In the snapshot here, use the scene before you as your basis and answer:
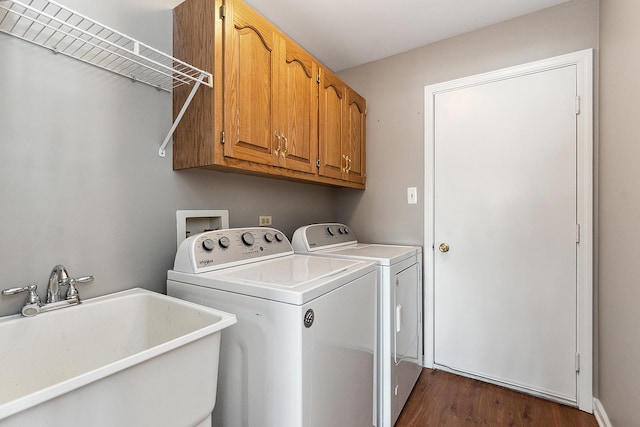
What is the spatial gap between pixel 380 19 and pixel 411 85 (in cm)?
56

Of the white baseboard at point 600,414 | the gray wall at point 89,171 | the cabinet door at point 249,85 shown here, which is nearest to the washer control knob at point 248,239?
the gray wall at point 89,171

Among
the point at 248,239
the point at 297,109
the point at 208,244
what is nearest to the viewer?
the point at 208,244

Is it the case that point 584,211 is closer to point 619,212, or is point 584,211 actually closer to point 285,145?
point 619,212

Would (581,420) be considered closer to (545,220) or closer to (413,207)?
(545,220)

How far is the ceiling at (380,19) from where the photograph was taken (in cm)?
177

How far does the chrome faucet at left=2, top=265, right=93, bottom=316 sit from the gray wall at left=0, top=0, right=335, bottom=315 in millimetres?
38

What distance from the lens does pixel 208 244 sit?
Answer: 1319 mm

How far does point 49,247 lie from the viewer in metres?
1.05

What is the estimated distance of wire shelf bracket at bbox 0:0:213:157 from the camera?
95 cm

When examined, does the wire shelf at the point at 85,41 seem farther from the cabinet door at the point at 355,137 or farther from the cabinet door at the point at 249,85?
the cabinet door at the point at 355,137

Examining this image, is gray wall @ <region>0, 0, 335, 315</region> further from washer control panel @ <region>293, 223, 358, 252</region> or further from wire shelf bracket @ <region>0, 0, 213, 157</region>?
washer control panel @ <region>293, 223, 358, 252</region>

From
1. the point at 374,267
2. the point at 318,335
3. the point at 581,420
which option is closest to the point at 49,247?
the point at 318,335

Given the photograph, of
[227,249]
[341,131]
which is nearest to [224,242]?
[227,249]

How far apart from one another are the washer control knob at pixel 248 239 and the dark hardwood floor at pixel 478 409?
4.28 ft
